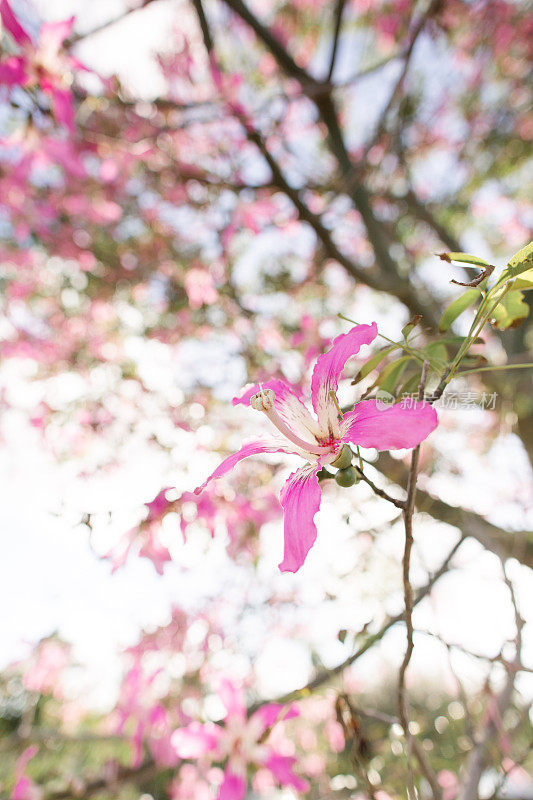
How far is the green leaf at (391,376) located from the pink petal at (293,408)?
83 mm

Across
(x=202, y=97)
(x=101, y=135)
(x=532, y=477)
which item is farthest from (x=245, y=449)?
(x=202, y=97)

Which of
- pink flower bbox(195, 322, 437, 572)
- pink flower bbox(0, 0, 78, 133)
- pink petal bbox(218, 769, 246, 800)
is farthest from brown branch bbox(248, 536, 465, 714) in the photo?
pink flower bbox(0, 0, 78, 133)

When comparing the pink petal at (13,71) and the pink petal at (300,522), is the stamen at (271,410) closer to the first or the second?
the pink petal at (300,522)

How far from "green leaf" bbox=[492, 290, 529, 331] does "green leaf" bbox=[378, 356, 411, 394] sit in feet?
0.33

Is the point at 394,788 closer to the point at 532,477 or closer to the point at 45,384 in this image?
the point at 532,477

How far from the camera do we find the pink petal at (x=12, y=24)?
116 cm

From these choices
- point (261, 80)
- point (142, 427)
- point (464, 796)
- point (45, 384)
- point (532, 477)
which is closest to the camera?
point (464, 796)

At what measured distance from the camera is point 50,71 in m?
1.35

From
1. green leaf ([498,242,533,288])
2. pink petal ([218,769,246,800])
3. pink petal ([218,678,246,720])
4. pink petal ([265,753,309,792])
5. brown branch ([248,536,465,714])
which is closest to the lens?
green leaf ([498,242,533,288])

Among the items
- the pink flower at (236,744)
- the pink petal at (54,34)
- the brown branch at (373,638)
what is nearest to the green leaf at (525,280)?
the brown branch at (373,638)

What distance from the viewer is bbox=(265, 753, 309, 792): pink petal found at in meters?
1.23

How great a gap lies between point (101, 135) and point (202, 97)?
3.47 ft

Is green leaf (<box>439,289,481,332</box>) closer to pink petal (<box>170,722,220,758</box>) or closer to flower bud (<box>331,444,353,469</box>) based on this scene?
flower bud (<box>331,444,353,469</box>)

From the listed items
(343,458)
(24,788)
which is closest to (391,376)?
(343,458)
